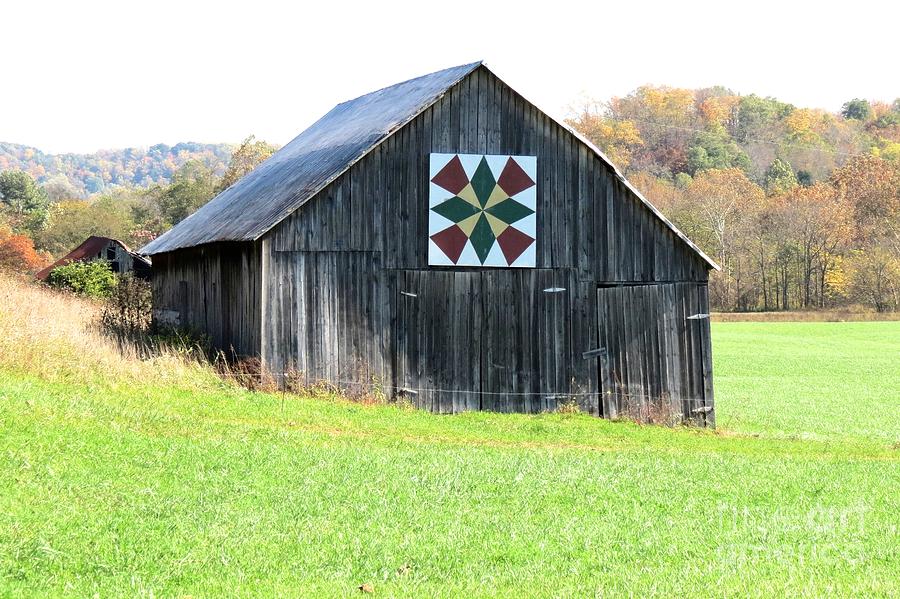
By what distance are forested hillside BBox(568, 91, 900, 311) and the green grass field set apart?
65355 millimetres

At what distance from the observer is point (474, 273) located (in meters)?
21.2

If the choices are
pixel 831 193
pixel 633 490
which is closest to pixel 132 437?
pixel 633 490

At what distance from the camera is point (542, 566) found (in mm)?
8031

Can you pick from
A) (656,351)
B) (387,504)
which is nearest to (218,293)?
(656,351)

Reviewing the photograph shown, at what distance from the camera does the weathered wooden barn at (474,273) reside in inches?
798

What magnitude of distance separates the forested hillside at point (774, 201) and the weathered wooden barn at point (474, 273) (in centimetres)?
5843

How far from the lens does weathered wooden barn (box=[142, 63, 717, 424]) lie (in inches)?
798

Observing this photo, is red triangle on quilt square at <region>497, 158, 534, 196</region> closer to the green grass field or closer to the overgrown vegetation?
the green grass field

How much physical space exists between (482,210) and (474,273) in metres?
1.26

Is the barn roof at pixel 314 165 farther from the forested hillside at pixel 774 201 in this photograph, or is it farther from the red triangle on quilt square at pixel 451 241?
the forested hillside at pixel 774 201

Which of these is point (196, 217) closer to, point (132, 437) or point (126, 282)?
point (126, 282)

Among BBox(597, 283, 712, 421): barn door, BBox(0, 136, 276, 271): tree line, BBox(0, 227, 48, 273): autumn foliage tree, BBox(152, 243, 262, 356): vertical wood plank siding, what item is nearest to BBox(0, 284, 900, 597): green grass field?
BBox(152, 243, 262, 356): vertical wood plank siding

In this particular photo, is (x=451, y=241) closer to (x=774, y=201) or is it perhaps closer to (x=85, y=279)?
(x=85, y=279)

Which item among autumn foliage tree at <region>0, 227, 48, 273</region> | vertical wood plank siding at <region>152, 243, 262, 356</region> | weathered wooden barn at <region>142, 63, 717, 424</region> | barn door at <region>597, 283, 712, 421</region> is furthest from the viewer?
autumn foliage tree at <region>0, 227, 48, 273</region>
